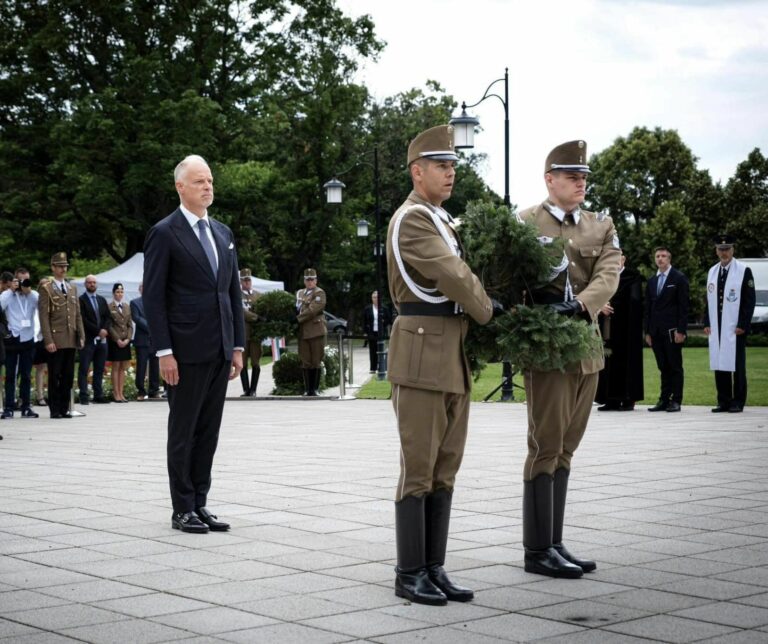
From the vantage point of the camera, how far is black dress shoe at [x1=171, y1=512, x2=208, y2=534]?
25.1 feet

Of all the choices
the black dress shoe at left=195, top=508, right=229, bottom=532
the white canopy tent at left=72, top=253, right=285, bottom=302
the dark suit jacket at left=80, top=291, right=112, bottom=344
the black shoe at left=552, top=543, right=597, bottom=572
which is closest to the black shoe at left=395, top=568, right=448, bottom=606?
the black shoe at left=552, top=543, right=597, bottom=572

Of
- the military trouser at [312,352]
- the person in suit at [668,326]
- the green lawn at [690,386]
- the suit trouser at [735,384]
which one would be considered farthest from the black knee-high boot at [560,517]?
the military trouser at [312,352]

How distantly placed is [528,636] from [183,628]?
1.50 meters

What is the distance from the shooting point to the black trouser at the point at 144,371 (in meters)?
23.4

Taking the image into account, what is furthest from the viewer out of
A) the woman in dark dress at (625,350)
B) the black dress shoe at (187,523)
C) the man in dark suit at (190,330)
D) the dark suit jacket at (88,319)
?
the dark suit jacket at (88,319)

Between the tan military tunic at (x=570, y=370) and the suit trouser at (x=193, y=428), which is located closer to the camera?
the tan military tunic at (x=570, y=370)

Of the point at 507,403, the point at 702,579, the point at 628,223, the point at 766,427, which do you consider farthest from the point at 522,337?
the point at 628,223

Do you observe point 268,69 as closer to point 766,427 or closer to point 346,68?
point 346,68

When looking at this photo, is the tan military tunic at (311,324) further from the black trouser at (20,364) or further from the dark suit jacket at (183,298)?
the dark suit jacket at (183,298)

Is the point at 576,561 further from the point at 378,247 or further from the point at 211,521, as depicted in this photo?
the point at 378,247

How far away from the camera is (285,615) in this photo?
5477 mm

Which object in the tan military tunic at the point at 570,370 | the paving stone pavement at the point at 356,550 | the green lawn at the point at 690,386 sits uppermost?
the tan military tunic at the point at 570,370

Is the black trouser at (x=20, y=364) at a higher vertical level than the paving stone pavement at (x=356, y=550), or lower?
higher

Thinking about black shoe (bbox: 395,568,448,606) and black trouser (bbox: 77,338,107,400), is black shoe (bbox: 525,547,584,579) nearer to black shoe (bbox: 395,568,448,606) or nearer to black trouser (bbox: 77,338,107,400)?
black shoe (bbox: 395,568,448,606)
